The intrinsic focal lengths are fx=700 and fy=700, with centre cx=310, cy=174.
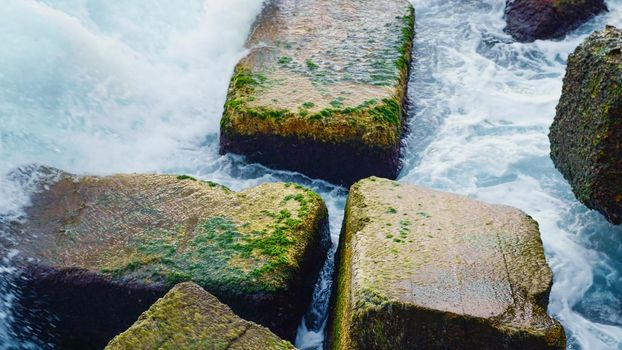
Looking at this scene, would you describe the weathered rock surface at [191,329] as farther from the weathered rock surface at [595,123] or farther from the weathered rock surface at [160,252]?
the weathered rock surface at [595,123]

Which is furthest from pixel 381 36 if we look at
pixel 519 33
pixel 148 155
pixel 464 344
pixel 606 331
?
pixel 464 344

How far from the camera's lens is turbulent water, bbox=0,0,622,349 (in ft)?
13.1

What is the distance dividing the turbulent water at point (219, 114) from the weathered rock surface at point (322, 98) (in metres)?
0.17

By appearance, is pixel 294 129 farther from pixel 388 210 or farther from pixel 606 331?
pixel 606 331

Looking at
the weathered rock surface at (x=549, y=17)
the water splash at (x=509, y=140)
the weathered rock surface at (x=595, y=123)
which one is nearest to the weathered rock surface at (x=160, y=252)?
the water splash at (x=509, y=140)

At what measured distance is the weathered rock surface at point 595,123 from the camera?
145 inches

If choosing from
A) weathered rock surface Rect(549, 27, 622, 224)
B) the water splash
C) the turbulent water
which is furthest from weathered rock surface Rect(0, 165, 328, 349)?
weathered rock surface Rect(549, 27, 622, 224)

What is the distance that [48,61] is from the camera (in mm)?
5102

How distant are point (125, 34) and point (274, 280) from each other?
3.41m

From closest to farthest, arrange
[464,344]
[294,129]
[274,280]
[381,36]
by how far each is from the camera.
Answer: [464,344]
[274,280]
[294,129]
[381,36]

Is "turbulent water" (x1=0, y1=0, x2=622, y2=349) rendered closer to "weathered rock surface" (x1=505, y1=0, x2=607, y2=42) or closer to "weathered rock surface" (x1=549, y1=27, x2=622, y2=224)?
"weathered rock surface" (x1=505, y1=0, x2=607, y2=42)

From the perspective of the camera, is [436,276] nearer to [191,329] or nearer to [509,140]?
[191,329]

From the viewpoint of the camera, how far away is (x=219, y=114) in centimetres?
522

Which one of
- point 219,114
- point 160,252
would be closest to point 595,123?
point 160,252
